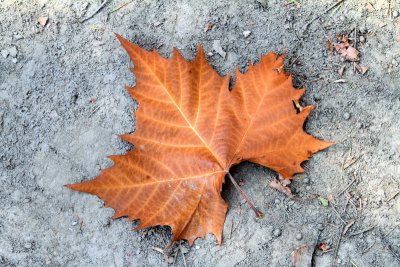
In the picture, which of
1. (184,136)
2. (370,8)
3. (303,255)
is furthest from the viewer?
(370,8)

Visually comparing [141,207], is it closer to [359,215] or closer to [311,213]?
[311,213]

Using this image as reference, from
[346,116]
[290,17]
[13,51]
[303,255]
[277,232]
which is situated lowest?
[303,255]

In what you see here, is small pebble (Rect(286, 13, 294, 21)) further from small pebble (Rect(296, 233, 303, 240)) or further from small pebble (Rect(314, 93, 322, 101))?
small pebble (Rect(296, 233, 303, 240))

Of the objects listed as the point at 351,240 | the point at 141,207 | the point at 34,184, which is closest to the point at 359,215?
the point at 351,240

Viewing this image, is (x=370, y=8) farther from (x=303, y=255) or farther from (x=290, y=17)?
(x=303, y=255)

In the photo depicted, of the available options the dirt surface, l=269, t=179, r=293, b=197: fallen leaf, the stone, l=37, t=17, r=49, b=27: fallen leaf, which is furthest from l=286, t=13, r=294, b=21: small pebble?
l=37, t=17, r=49, b=27: fallen leaf

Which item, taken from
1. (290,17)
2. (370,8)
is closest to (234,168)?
(290,17)

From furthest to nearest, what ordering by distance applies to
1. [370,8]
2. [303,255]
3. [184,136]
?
[370,8]
[303,255]
[184,136]

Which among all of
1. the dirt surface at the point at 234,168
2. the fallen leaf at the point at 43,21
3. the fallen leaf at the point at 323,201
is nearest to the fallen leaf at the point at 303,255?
the dirt surface at the point at 234,168
